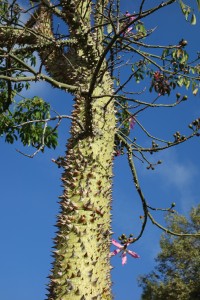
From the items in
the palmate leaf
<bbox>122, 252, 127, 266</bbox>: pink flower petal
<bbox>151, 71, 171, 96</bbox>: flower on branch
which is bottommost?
<bbox>122, 252, 127, 266</bbox>: pink flower petal

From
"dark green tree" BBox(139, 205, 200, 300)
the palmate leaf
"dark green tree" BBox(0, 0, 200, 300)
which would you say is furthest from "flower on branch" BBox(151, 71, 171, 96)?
"dark green tree" BBox(139, 205, 200, 300)

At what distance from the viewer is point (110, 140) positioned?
5086mm

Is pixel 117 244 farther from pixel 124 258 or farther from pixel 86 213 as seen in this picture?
pixel 86 213

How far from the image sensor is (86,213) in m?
4.27

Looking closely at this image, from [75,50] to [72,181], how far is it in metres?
2.44

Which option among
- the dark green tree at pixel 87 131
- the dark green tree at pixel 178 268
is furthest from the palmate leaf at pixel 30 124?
the dark green tree at pixel 178 268

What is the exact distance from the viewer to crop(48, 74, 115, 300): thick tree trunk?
12.8 ft

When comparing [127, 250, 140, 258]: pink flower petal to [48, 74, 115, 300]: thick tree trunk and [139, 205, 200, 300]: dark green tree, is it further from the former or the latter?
[139, 205, 200, 300]: dark green tree

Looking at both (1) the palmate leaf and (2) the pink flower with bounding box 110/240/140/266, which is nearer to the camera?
(2) the pink flower with bounding box 110/240/140/266

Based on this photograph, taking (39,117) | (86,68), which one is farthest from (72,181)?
(39,117)

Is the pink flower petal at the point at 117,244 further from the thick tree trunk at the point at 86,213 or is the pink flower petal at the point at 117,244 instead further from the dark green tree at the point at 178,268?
the dark green tree at the point at 178,268

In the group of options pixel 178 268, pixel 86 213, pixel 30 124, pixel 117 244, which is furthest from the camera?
pixel 178 268

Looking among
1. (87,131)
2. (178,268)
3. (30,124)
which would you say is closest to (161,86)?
(87,131)

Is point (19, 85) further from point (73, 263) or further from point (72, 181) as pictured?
point (73, 263)
